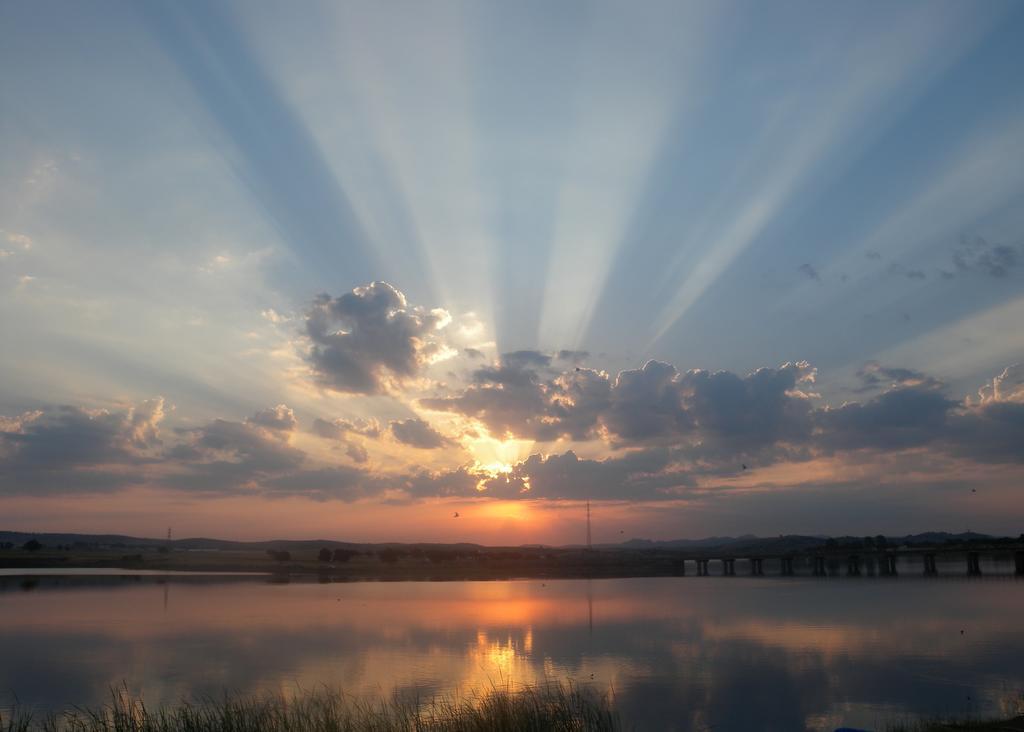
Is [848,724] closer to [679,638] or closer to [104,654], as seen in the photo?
[679,638]

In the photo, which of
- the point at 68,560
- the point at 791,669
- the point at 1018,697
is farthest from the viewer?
the point at 68,560

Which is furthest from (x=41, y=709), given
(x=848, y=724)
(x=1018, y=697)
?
(x=1018, y=697)

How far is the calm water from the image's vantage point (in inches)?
1235

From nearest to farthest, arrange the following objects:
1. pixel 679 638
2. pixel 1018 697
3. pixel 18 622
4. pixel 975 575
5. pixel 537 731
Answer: pixel 537 731 → pixel 1018 697 → pixel 679 638 → pixel 18 622 → pixel 975 575

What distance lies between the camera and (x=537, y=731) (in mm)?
19141

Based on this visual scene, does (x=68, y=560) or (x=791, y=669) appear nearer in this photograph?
(x=791, y=669)

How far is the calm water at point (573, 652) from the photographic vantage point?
31372 millimetres

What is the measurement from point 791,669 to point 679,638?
13.0 metres

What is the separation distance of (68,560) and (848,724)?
178629 millimetres

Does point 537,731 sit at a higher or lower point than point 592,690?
higher

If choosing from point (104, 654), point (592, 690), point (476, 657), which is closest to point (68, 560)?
point (104, 654)

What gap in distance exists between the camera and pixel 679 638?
51219mm

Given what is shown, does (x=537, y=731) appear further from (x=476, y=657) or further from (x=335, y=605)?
(x=335, y=605)

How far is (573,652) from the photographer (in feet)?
144
